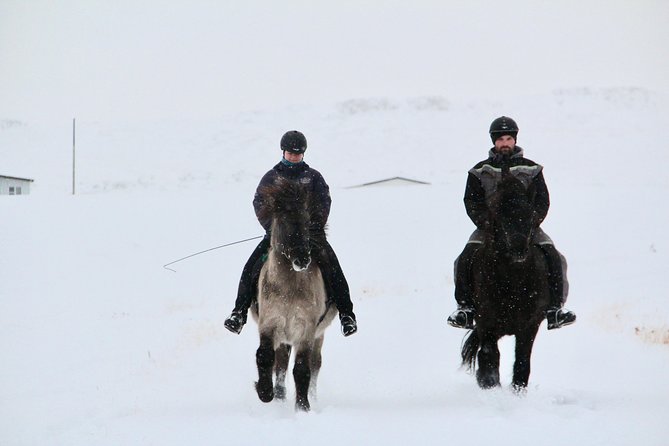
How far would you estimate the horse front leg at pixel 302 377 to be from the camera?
6684mm

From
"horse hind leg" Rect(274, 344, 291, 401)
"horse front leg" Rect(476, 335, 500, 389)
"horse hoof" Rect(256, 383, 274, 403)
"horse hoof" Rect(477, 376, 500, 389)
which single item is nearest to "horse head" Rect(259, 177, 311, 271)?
"horse hoof" Rect(256, 383, 274, 403)

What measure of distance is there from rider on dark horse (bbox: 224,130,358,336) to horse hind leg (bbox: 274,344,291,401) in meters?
0.67

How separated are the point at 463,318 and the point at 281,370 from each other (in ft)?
7.21

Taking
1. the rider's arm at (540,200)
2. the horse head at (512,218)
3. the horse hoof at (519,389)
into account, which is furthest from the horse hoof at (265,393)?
the rider's arm at (540,200)

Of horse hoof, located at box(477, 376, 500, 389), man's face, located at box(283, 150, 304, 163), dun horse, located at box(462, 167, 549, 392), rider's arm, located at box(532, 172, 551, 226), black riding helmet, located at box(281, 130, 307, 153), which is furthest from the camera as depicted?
man's face, located at box(283, 150, 304, 163)

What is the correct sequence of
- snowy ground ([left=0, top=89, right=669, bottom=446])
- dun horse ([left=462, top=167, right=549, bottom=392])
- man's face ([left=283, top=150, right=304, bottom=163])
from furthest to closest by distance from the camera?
man's face ([left=283, top=150, right=304, bottom=163])
dun horse ([left=462, top=167, right=549, bottom=392])
snowy ground ([left=0, top=89, right=669, bottom=446])

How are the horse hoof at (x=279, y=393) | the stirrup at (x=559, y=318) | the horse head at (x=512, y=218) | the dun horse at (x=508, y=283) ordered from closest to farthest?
the horse head at (x=512, y=218) → the dun horse at (x=508, y=283) → the stirrup at (x=559, y=318) → the horse hoof at (x=279, y=393)

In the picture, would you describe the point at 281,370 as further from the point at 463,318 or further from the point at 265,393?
the point at 463,318

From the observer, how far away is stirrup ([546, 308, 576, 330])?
6.73 meters

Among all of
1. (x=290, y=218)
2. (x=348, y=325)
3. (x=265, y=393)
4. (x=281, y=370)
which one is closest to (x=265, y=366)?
(x=265, y=393)

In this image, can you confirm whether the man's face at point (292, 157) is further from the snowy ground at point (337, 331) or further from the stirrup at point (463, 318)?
the snowy ground at point (337, 331)

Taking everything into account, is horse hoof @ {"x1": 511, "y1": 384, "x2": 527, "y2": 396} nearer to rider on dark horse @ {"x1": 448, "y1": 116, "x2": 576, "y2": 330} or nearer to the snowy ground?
the snowy ground

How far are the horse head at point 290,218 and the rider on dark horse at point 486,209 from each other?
1.82 m

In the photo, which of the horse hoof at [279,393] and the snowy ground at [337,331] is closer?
the snowy ground at [337,331]
